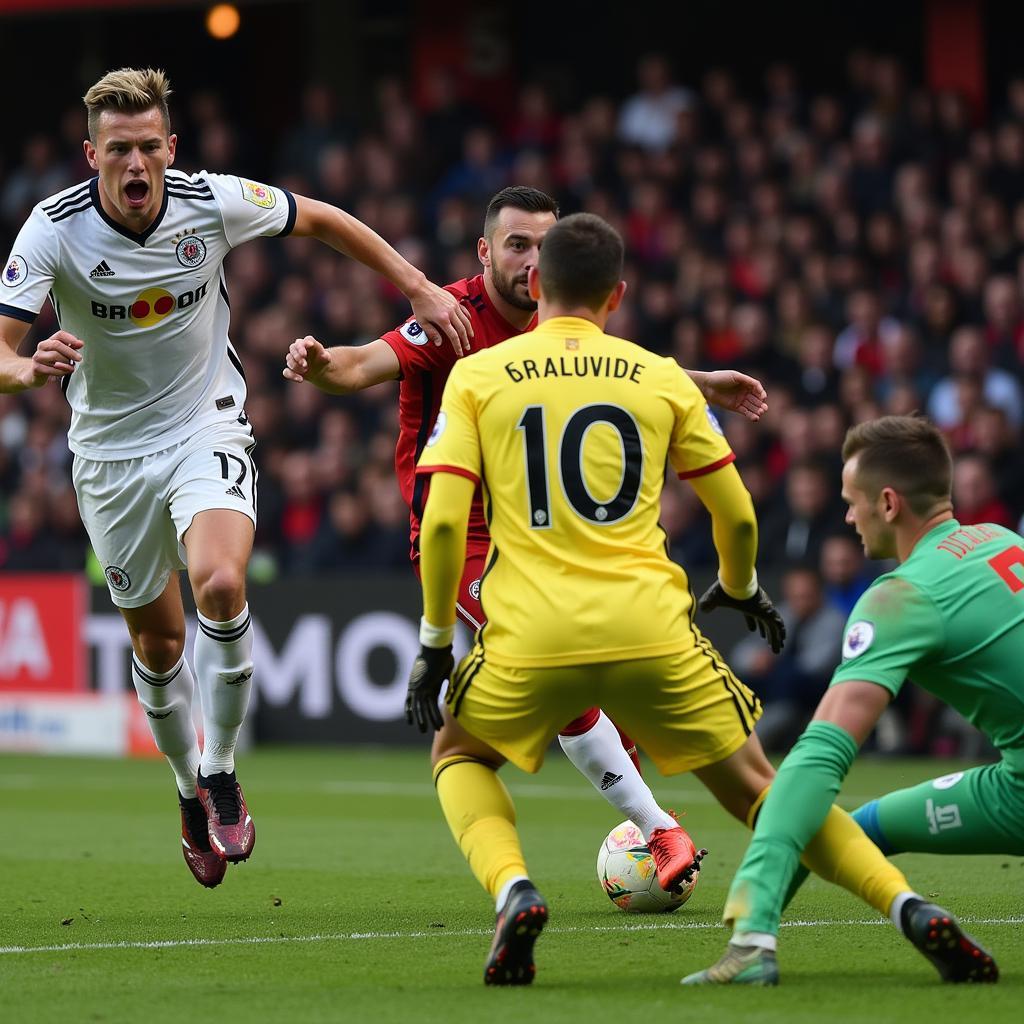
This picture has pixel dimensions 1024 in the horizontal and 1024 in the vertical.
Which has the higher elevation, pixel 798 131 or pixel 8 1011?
pixel 798 131

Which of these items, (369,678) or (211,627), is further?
(369,678)

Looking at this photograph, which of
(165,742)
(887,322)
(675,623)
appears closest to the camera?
(675,623)

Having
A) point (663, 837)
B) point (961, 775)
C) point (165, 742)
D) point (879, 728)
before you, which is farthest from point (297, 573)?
point (961, 775)

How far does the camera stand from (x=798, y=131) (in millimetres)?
17109

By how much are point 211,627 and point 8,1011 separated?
2223mm

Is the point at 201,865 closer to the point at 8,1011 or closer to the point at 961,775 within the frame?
the point at 8,1011

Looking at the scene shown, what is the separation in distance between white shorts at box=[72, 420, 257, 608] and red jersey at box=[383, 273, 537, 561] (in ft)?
1.86

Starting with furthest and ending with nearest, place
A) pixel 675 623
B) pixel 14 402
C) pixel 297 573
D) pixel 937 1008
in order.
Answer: pixel 14 402 → pixel 297 573 → pixel 675 623 → pixel 937 1008

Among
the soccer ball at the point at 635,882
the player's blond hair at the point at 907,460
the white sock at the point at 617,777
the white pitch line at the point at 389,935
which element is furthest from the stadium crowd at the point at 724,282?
the player's blond hair at the point at 907,460

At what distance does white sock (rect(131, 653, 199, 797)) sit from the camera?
7531mm

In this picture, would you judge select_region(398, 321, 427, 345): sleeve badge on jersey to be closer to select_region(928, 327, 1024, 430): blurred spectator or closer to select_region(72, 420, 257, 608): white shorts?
select_region(72, 420, 257, 608): white shorts

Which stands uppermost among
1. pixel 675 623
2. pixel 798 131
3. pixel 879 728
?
pixel 798 131

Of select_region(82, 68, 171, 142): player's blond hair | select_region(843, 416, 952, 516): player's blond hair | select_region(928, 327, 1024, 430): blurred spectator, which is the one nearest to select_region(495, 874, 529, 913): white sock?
select_region(843, 416, 952, 516): player's blond hair

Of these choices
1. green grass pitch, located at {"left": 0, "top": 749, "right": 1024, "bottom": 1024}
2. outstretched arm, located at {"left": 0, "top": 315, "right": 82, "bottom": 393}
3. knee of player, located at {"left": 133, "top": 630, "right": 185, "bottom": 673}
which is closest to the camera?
green grass pitch, located at {"left": 0, "top": 749, "right": 1024, "bottom": 1024}
